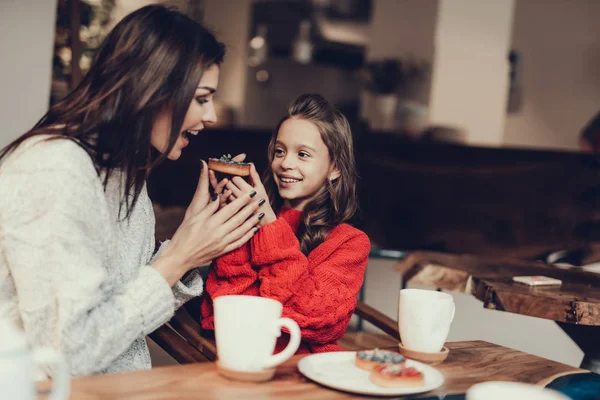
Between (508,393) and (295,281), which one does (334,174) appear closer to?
(295,281)

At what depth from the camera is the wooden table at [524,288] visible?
2.07 metres

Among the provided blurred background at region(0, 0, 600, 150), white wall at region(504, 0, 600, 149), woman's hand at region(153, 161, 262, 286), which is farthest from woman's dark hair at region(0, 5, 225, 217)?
white wall at region(504, 0, 600, 149)

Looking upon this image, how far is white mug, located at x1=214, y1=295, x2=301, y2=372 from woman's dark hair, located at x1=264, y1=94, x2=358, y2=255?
859mm

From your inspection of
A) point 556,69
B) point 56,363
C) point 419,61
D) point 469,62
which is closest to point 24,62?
point 56,363

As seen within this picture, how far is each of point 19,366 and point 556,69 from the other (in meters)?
7.96

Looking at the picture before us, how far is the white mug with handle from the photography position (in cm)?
78

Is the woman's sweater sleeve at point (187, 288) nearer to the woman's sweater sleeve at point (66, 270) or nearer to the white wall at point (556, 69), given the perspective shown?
the woman's sweater sleeve at point (66, 270)

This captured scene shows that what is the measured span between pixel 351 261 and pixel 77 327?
834 mm

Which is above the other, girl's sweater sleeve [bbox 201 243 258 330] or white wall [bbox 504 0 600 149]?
white wall [bbox 504 0 600 149]

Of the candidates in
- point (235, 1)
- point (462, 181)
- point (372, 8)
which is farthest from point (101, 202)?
point (235, 1)

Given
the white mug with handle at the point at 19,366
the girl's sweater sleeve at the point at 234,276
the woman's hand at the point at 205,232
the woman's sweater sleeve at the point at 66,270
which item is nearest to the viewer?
the white mug with handle at the point at 19,366

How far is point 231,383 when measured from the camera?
43.7 inches

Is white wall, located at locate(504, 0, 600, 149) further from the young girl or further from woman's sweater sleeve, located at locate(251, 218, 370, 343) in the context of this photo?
woman's sweater sleeve, located at locate(251, 218, 370, 343)

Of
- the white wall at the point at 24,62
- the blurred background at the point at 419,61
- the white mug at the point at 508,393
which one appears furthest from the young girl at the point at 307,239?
the blurred background at the point at 419,61
